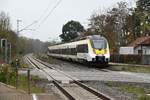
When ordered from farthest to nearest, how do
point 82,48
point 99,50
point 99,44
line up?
point 82,48 → point 99,44 → point 99,50

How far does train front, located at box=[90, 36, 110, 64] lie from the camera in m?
50.1

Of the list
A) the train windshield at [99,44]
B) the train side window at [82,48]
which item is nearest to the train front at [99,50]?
the train windshield at [99,44]

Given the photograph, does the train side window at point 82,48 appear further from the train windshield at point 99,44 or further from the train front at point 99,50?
the train windshield at point 99,44

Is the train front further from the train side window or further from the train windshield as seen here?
the train side window

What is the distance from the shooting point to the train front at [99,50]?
164ft

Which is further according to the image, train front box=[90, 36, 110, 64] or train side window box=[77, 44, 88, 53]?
train side window box=[77, 44, 88, 53]

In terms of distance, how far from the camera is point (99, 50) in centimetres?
5062

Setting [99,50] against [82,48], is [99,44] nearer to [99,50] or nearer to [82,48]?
[99,50]

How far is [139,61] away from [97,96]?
41.9m

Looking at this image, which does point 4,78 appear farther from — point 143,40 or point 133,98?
point 143,40

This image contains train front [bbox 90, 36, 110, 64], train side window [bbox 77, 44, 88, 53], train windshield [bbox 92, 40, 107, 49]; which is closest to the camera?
train front [bbox 90, 36, 110, 64]

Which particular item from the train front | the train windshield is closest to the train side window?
the train front

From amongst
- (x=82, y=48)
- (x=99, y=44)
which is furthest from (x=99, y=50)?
(x=82, y=48)

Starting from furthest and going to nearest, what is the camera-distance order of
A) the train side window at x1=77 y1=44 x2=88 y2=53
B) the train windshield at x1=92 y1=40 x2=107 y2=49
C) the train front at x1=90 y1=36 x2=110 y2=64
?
the train side window at x1=77 y1=44 x2=88 y2=53, the train windshield at x1=92 y1=40 x2=107 y2=49, the train front at x1=90 y1=36 x2=110 y2=64
